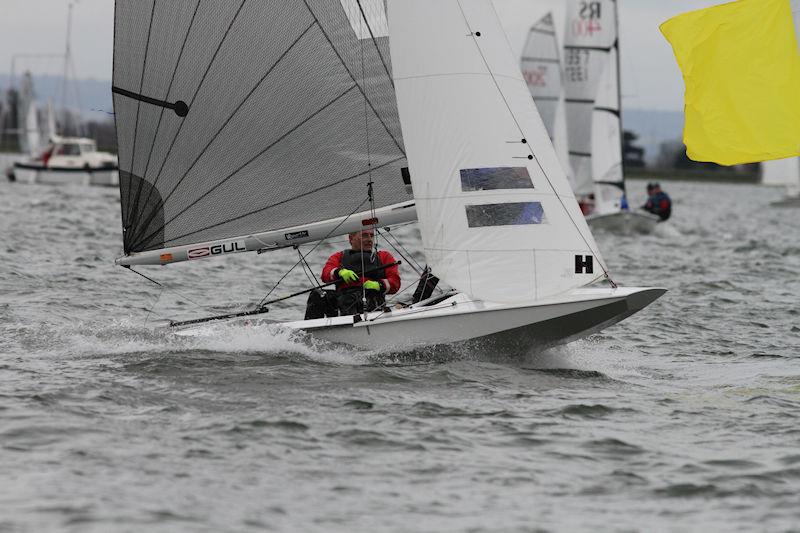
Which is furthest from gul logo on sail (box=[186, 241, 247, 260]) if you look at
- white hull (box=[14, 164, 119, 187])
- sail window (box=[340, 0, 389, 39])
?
white hull (box=[14, 164, 119, 187])

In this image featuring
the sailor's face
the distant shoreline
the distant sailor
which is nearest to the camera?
the sailor's face

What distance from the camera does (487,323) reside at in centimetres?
898

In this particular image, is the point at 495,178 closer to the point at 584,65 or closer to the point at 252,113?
the point at 252,113

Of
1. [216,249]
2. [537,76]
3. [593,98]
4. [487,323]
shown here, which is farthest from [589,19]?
[487,323]

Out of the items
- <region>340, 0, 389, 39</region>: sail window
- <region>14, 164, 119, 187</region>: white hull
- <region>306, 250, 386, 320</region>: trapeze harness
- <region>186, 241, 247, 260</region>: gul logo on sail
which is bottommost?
<region>306, 250, 386, 320</region>: trapeze harness

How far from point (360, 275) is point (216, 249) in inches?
45.1

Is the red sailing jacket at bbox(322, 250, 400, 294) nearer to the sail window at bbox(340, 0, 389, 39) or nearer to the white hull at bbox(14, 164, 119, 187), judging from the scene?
the sail window at bbox(340, 0, 389, 39)

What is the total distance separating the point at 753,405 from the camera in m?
8.23

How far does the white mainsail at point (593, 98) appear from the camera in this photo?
28.9 metres

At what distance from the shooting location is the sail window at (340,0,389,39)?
31.2 feet

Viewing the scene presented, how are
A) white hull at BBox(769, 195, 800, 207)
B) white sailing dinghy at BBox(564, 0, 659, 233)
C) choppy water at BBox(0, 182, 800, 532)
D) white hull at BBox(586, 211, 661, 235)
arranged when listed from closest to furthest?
choppy water at BBox(0, 182, 800, 532), white hull at BBox(586, 211, 661, 235), white sailing dinghy at BBox(564, 0, 659, 233), white hull at BBox(769, 195, 800, 207)

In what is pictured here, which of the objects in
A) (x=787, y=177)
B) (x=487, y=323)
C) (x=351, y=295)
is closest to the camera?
(x=487, y=323)

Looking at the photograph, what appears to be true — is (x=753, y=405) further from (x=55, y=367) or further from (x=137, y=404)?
(x=55, y=367)

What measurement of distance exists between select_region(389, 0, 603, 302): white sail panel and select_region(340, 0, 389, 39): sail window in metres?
0.42
